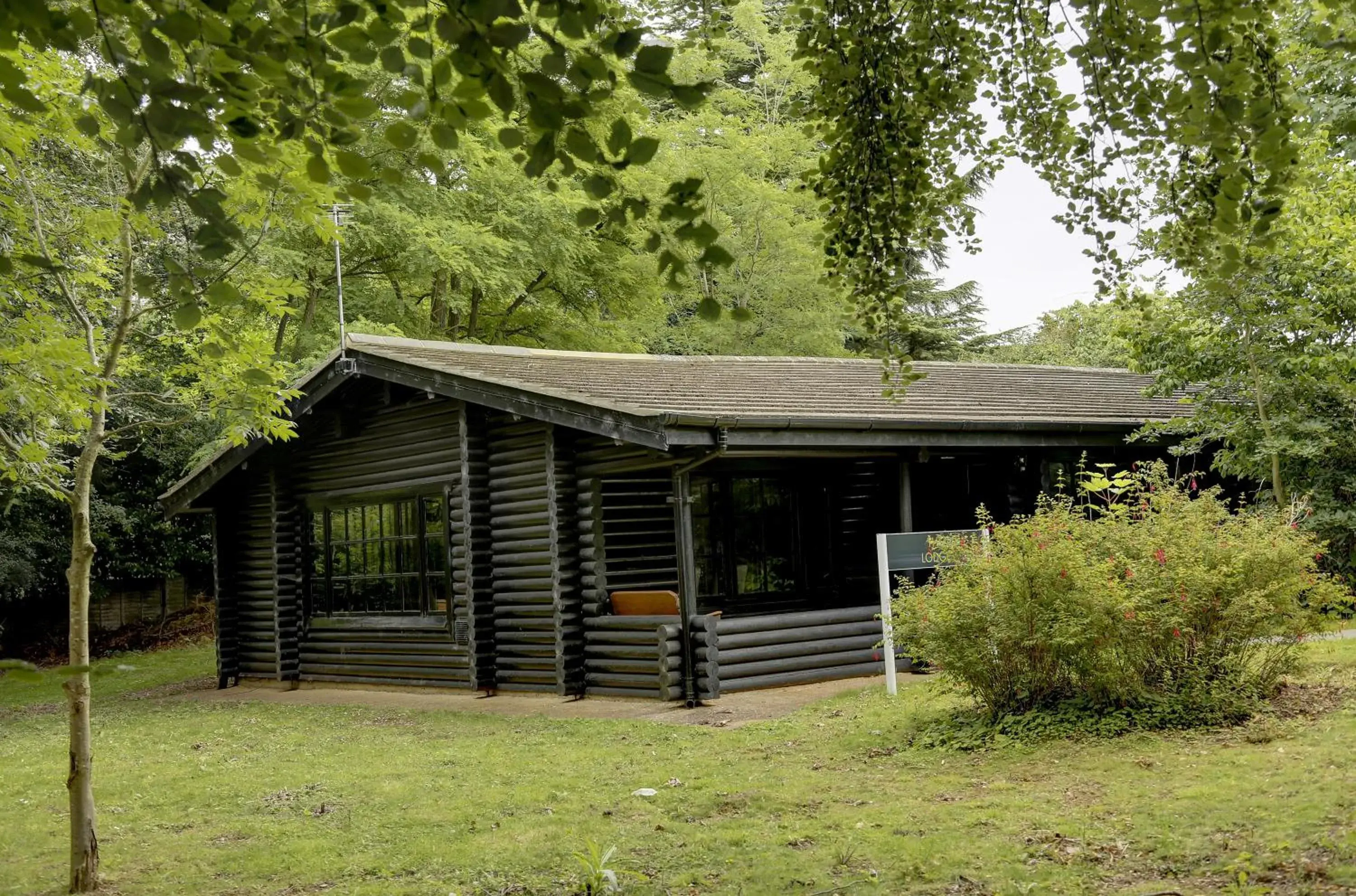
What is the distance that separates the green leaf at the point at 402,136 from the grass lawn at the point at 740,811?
364cm

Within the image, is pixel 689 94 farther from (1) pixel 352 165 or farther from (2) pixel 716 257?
(1) pixel 352 165

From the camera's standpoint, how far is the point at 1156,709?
26.6 ft

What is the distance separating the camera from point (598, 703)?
12.5 meters

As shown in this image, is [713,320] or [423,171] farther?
[423,171]

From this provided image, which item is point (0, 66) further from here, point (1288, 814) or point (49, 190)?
point (1288, 814)

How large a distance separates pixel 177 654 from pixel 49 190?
1762 cm

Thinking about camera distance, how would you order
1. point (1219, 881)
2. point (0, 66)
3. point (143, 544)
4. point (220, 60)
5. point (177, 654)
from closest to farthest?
1. point (0, 66)
2. point (220, 60)
3. point (1219, 881)
4. point (177, 654)
5. point (143, 544)

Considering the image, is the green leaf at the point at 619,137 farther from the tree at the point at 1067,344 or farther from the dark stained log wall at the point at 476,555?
the tree at the point at 1067,344

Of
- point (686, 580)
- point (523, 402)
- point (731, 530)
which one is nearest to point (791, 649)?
point (686, 580)

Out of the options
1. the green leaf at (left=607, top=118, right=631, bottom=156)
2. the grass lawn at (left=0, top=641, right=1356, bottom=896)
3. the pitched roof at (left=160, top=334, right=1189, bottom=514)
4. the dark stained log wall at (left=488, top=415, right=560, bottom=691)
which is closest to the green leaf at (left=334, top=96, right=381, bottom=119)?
the green leaf at (left=607, top=118, right=631, bottom=156)

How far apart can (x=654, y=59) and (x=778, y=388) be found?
1191 centimetres

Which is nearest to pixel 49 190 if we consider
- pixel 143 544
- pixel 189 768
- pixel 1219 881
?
pixel 189 768

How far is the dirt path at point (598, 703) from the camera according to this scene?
10.9 metres

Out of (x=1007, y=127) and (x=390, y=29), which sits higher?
(x=1007, y=127)
